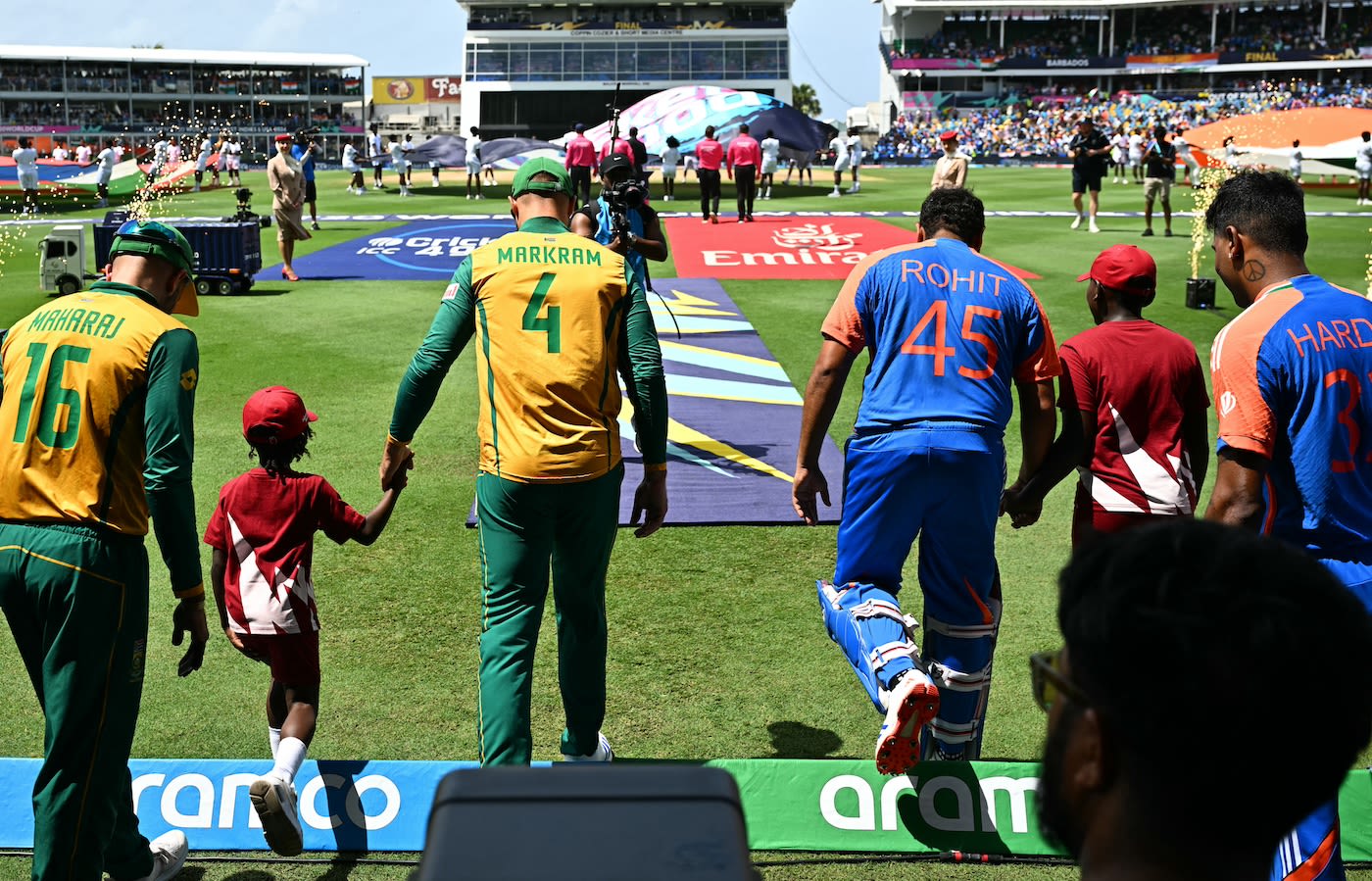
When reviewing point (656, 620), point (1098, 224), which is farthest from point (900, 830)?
point (1098, 224)

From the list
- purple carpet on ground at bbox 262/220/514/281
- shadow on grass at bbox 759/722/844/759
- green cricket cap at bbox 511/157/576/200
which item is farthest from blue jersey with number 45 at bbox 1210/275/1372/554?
purple carpet on ground at bbox 262/220/514/281

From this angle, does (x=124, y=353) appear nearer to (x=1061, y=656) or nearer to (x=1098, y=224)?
(x=1061, y=656)

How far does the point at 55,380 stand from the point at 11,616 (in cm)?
74

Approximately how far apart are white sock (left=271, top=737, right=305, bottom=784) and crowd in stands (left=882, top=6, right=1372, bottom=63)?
3472 inches

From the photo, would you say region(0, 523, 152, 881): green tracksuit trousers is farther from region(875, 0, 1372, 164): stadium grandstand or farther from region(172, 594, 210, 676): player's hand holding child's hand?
region(875, 0, 1372, 164): stadium grandstand

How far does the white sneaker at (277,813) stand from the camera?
4020mm

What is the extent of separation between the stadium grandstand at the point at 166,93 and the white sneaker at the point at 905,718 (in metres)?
80.7

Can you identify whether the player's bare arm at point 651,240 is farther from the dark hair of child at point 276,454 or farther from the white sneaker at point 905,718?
the white sneaker at point 905,718

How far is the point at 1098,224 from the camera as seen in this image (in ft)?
86.4

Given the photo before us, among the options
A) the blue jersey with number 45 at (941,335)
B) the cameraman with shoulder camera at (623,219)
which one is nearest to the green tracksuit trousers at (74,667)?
the blue jersey with number 45 at (941,335)

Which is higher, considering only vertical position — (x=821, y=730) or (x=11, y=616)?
(x=11, y=616)

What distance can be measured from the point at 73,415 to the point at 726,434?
665cm

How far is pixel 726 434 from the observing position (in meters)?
10.1

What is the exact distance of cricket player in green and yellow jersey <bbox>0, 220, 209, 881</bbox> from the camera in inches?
147
